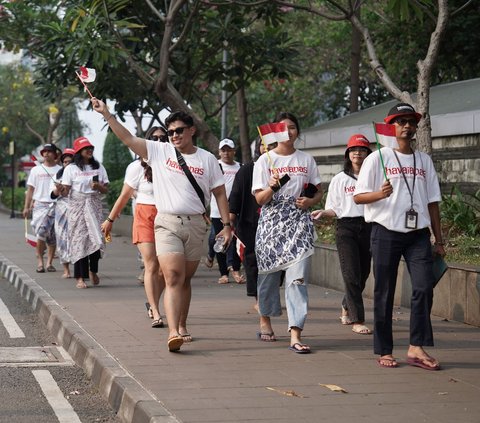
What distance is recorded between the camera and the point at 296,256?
31.0ft

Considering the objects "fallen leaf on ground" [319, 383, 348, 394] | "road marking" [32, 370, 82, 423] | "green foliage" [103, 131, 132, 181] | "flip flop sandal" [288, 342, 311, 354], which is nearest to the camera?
"road marking" [32, 370, 82, 423]

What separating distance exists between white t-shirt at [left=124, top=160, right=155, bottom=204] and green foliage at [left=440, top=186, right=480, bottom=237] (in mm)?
3884

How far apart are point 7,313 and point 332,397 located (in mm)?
6448

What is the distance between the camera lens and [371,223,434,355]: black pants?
27.8ft

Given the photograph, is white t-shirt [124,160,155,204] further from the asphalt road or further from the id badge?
the id badge

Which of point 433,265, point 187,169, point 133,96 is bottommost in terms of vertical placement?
point 433,265

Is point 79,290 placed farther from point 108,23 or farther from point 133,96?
point 133,96

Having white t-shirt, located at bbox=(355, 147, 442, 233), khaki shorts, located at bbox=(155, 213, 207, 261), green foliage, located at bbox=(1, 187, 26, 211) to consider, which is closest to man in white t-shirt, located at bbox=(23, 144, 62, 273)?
khaki shorts, located at bbox=(155, 213, 207, 261)

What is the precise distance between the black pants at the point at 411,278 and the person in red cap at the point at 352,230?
1.91 metres

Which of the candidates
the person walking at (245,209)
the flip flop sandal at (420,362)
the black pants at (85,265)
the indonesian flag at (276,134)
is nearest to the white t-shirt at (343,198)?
the person walking at (245,209)

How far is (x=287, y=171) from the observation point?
31.1 feet

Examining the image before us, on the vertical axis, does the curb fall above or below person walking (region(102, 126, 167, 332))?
below

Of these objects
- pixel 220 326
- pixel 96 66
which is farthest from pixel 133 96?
pixel 220 326

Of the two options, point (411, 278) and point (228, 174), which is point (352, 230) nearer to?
point (411, 278)
